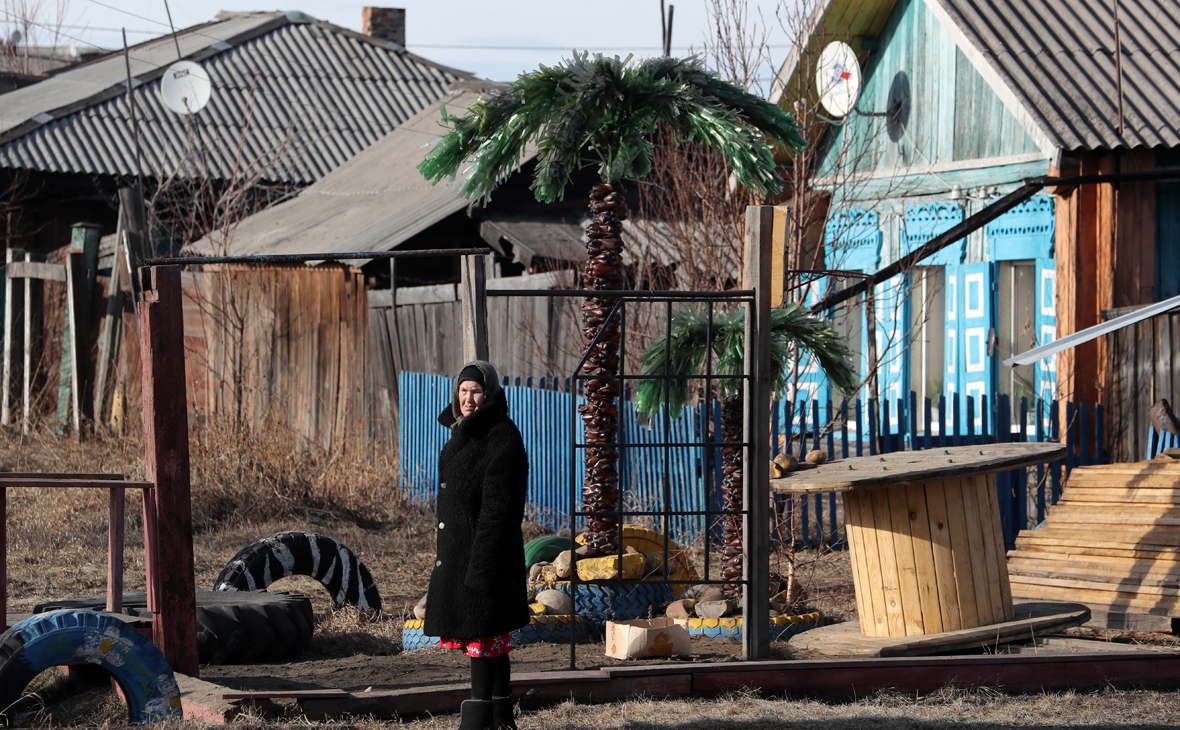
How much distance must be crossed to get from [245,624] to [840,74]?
7.82 meters

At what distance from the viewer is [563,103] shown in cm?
677

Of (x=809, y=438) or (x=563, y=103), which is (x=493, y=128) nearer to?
(x=563, y=103)

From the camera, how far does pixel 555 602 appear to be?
6824mm

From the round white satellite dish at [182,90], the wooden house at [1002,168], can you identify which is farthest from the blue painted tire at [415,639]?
the round white satellite dish at [182,90]

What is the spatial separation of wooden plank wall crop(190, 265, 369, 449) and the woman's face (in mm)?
7841

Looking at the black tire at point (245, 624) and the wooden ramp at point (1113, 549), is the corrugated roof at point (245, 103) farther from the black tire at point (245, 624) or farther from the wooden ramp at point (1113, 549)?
the wooden ramp at point (1113, 549)

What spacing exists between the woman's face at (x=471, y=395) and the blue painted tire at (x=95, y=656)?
162 cm

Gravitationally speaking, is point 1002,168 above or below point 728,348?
above

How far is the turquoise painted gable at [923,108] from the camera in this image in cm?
1171

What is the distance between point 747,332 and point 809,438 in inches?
178

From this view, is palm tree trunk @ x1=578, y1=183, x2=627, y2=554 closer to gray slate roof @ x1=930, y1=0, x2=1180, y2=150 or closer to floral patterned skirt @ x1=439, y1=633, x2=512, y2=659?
floral patterned skirt @ x1=439, y1=633, x2=512, y2=659

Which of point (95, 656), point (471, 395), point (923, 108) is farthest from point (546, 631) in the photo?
point (923, 108)

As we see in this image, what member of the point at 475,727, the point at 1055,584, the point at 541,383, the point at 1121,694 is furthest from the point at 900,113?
the point at 475,727

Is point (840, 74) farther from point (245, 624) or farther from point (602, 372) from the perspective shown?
Answer: point (245, 624)
